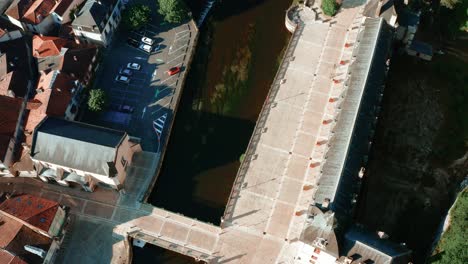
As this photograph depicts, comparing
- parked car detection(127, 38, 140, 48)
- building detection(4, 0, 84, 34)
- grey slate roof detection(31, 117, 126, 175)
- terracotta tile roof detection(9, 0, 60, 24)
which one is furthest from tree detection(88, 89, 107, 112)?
terracotta tile roof detection(9, 0, 60, 24)

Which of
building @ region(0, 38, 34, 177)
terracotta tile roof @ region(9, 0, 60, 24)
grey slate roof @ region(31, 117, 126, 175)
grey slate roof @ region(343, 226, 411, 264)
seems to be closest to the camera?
grey slate roof @ region(343, 226, 411, 264)

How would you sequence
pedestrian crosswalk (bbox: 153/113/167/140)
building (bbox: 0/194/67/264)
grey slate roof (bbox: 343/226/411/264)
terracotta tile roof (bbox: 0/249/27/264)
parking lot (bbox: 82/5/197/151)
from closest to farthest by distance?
grey slate roof (bbox: 343/226/411/264)
terracotta tile roof (bbox: 0/249/27/264)
building (bbox: 0/194/67/264)
pedestrian crosswalk (bbox: 153/113/167/140)
parking lot (bbox: 82/5/197/151)

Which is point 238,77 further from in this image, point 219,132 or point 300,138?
point 300,138

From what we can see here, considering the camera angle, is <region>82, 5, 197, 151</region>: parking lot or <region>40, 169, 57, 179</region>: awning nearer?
<region>40, 169, 57, 179</region>: awning

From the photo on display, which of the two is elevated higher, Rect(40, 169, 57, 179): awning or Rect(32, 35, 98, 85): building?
Rect(32, 35, 98, 85): building

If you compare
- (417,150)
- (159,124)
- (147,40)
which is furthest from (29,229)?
(417,150)

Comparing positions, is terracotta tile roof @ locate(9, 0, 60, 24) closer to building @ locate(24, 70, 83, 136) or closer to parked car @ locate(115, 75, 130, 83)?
building @ locate(24, 70, 83, 136)

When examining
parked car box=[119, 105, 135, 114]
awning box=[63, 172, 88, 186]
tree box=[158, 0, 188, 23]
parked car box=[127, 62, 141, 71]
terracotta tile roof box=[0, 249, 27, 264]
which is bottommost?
terracotta tile roof box=[0, 249, 27, 264]
